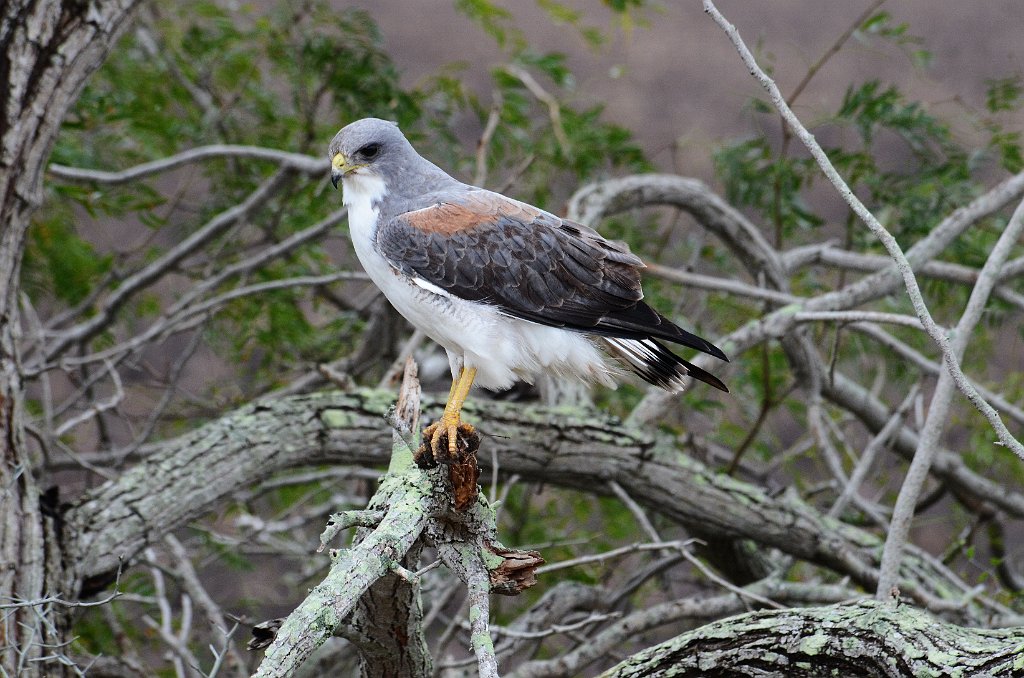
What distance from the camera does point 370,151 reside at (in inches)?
98.6

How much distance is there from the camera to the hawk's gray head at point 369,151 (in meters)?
2.49

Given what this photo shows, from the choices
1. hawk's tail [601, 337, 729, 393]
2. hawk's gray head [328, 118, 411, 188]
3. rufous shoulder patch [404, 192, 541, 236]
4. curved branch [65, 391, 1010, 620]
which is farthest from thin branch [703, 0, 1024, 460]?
curved branch [65, 391, 1010, 620]

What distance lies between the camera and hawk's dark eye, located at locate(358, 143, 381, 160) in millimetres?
2492

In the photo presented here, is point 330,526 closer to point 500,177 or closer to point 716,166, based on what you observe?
point 716,166

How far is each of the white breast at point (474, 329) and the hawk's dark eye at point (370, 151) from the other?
5cm

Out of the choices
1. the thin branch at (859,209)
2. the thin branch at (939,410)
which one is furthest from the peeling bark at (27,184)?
the thin branch at (939,410)

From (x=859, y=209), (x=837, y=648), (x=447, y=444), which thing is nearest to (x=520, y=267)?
(x=447, y=444)

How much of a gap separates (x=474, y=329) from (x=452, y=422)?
11.1 inches

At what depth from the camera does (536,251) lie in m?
2.44

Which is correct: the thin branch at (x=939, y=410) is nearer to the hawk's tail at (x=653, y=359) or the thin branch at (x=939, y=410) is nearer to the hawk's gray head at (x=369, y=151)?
the hawk's tail at (x=653, y=359)

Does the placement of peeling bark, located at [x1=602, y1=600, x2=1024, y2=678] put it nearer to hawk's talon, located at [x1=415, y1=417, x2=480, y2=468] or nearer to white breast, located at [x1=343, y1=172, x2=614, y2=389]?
hawk's talon, located at [x1=415, y1=417, x2=480, y2=468]

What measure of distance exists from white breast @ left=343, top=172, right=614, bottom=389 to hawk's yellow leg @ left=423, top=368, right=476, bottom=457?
46 millimetres

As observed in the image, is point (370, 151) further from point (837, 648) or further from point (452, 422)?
point (837, 648)

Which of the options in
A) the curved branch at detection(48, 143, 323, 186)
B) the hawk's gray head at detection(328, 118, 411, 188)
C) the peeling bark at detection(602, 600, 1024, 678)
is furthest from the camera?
the curved branch at detection(48, 143, 323, 186)
